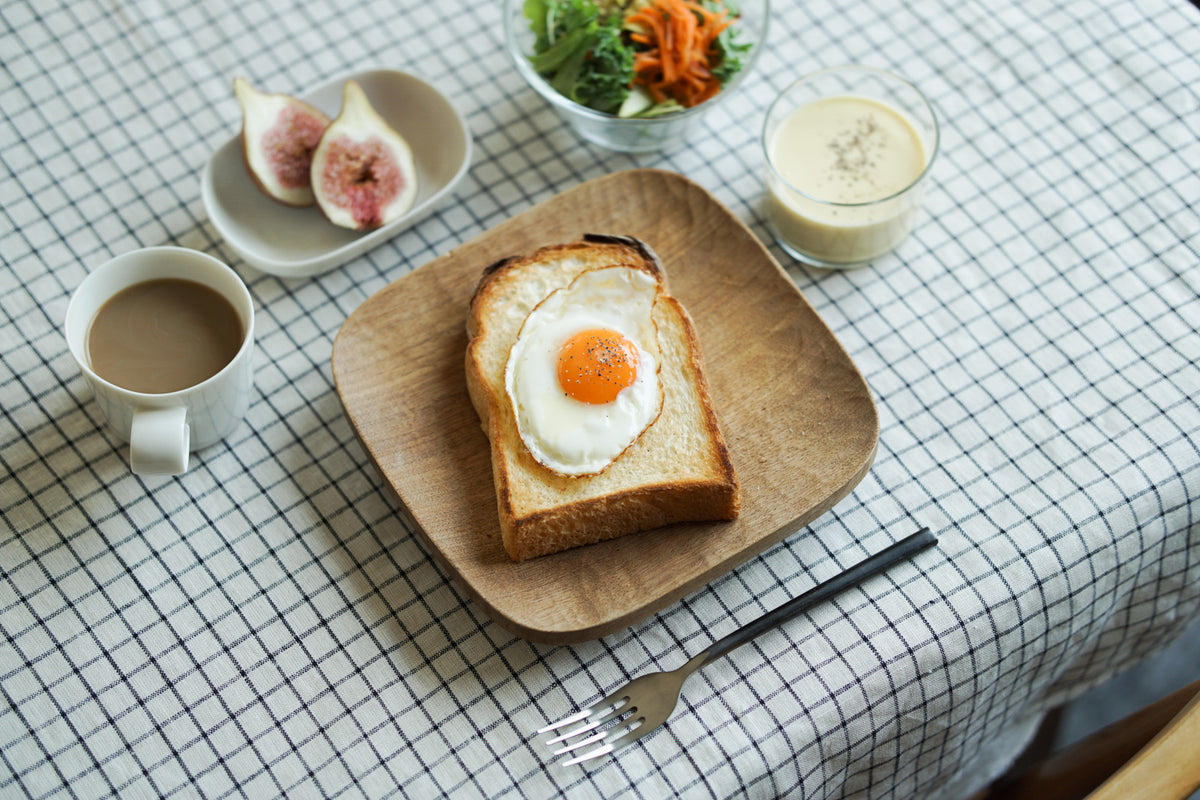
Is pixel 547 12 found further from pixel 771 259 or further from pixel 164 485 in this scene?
pixel 164 485

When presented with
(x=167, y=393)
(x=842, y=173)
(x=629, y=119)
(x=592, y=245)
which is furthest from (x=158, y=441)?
(x=842, y=173)

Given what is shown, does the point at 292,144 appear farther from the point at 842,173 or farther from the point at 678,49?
the point at 842,173

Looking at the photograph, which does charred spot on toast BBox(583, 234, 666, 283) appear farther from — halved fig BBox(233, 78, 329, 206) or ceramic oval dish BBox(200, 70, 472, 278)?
halved fig BBox(233, 78, 329, 206)

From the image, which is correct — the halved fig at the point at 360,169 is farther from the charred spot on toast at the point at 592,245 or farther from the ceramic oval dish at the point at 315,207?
the charred spot on toast at the point at 592,245

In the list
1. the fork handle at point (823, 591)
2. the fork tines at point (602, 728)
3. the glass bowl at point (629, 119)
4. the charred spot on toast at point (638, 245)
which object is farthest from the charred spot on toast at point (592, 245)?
the fork tines at point (602, 728)

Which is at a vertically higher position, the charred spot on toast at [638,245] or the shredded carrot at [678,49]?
the shredded carrot at [678,49]

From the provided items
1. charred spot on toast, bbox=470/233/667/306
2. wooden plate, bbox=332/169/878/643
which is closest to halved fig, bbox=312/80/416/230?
wooden plate, bbox=332/169/878/643
